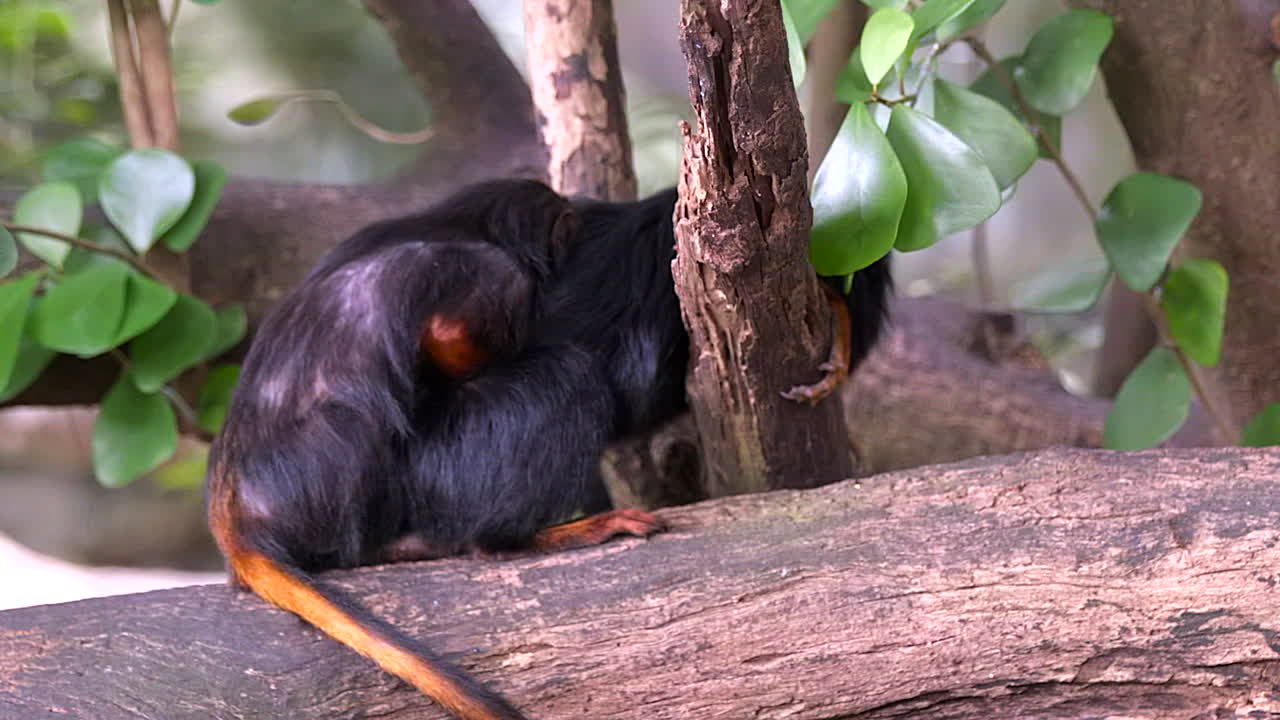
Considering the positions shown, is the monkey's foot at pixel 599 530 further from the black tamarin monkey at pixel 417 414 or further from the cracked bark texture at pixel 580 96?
the cracked bark texture at pixel 580 96

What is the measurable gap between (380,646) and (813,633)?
1.45 feet

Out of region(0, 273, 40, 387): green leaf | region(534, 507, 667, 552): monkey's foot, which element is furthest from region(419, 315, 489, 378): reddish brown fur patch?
region(0, 273, 40, 387): green leaf

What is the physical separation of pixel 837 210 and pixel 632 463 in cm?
77

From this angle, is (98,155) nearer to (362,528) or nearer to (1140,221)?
(362,528)

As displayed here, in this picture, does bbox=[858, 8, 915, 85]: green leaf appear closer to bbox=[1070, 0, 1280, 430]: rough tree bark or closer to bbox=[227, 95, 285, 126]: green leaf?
bbox=[1070, 0, 1280, 430]: rough tree bark

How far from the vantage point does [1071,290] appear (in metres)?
1.85

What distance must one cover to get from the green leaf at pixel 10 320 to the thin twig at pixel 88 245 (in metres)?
0.10

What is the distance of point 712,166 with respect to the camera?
99 cm

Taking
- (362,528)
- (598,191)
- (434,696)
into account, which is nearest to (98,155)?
(598,191)

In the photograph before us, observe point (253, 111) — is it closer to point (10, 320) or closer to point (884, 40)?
point (10, 320)

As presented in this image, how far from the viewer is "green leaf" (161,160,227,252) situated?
1.77 metres

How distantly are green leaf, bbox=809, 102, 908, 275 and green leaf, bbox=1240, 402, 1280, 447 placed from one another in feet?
2.49

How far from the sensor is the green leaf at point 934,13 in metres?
1.25

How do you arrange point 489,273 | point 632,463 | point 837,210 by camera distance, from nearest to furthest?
point 837,210
point 489,273
point 632,463
